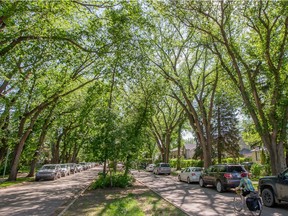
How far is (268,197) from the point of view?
10883mm

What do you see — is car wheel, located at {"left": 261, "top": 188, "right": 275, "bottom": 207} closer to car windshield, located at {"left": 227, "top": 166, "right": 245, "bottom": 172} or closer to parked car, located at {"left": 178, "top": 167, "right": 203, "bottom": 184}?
car windshield, located at {"left": 227, "top": 166, "right": 245, "bottom": 172}

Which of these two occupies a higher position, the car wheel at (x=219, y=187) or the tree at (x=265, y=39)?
the tree at (x=265, y=39)

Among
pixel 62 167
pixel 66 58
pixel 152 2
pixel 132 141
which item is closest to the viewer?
pixel 66 58

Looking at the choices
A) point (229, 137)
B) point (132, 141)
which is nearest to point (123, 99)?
point (132, 141)

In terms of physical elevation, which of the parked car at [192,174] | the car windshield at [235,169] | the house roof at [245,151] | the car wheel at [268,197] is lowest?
the car wheel at [268,197]

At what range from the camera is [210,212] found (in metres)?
9.49

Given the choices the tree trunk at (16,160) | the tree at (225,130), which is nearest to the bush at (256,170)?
the tree at (225,130)

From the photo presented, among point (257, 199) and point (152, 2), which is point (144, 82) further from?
point (257, 199)

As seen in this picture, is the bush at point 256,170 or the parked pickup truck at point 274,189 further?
the bush at point 256,170

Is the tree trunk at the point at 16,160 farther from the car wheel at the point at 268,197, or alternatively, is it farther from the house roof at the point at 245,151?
the house roof at the point at 245,151

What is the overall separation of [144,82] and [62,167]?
17.3 meters

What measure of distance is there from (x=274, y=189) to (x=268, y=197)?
579 millimetres

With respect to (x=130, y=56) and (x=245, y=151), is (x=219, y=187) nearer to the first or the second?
(x=130, y=56)

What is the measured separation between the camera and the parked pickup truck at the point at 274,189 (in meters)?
10.0
